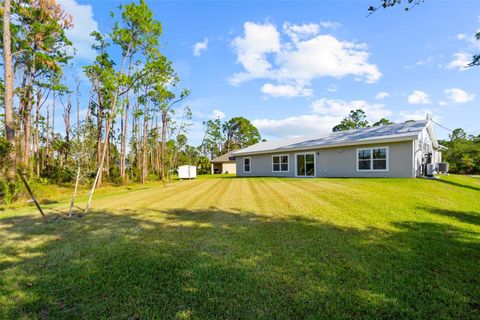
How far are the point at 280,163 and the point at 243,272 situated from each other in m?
16.5

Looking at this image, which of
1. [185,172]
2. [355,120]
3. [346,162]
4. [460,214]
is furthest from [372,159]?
[355,120]

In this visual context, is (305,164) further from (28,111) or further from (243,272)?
(28,111)

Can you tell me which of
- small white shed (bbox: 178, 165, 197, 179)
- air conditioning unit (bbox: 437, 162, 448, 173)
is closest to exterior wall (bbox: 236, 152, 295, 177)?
small white shed (bbox: 178, 165, 197, 179)

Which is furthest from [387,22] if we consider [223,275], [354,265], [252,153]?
[252,153]

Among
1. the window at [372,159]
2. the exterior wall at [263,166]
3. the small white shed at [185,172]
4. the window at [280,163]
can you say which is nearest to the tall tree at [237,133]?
the small white shed at [185,172]

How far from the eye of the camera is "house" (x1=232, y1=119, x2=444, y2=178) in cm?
1198

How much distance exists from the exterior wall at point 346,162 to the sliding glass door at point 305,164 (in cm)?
37

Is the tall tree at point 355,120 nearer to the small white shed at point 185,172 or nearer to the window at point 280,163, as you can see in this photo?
the window at point 280,163

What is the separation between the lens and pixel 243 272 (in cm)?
270

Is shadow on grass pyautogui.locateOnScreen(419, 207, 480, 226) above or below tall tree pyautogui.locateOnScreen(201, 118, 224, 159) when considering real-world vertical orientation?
below

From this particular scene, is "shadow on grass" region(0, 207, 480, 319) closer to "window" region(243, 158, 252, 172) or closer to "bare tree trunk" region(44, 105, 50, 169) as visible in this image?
"window" region(243, 158, 252, 172)

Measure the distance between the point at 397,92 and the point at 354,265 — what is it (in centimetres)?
1708

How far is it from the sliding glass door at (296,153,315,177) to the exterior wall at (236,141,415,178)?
0.37 meters

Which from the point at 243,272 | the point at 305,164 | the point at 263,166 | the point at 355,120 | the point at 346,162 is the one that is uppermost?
the point at 355,120
